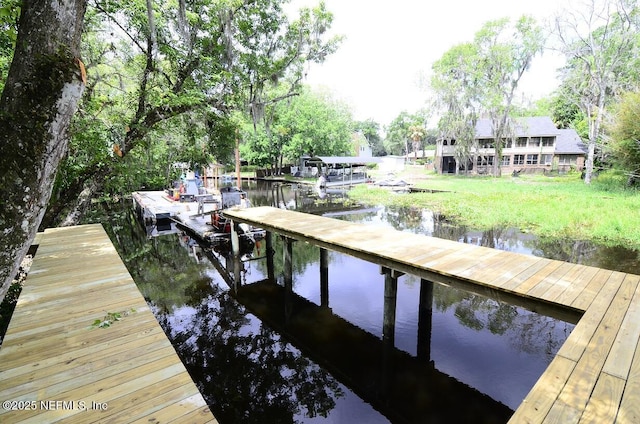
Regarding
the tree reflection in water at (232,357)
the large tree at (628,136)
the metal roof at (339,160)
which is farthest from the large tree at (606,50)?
the tree reflection in water at (232,357)

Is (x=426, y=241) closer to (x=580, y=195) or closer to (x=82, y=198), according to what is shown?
(x=82, y=198)

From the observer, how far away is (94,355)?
8.95 feet

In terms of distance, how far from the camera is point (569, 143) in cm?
3466

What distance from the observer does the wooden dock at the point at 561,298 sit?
220 centimetres

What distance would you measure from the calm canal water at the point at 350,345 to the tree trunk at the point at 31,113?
159 inches

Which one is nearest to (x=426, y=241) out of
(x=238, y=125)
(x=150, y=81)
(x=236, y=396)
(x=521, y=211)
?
(x=236, y=396)

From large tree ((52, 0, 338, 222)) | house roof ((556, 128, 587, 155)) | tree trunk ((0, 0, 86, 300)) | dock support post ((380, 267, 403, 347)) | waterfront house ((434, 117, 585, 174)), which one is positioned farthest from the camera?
waterfront house ((434, 117, 585, 174))

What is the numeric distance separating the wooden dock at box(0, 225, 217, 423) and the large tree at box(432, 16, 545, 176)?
3442 cm

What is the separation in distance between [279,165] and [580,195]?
109 ft

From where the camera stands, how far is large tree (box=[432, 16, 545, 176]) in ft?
95.3

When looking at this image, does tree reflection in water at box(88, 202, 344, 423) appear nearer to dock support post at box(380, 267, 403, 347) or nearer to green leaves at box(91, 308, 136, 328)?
dock support post at box(380, 267, 403, 347)

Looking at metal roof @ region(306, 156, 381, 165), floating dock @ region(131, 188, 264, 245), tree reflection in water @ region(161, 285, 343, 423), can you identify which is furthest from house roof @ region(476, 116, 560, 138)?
tree reflection in water @ region(161, 285, 343, 423)

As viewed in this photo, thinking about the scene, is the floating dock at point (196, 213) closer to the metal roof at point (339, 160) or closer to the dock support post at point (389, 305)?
the dock support post at point (389, 305)

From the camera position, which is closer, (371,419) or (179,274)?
(371,419)
